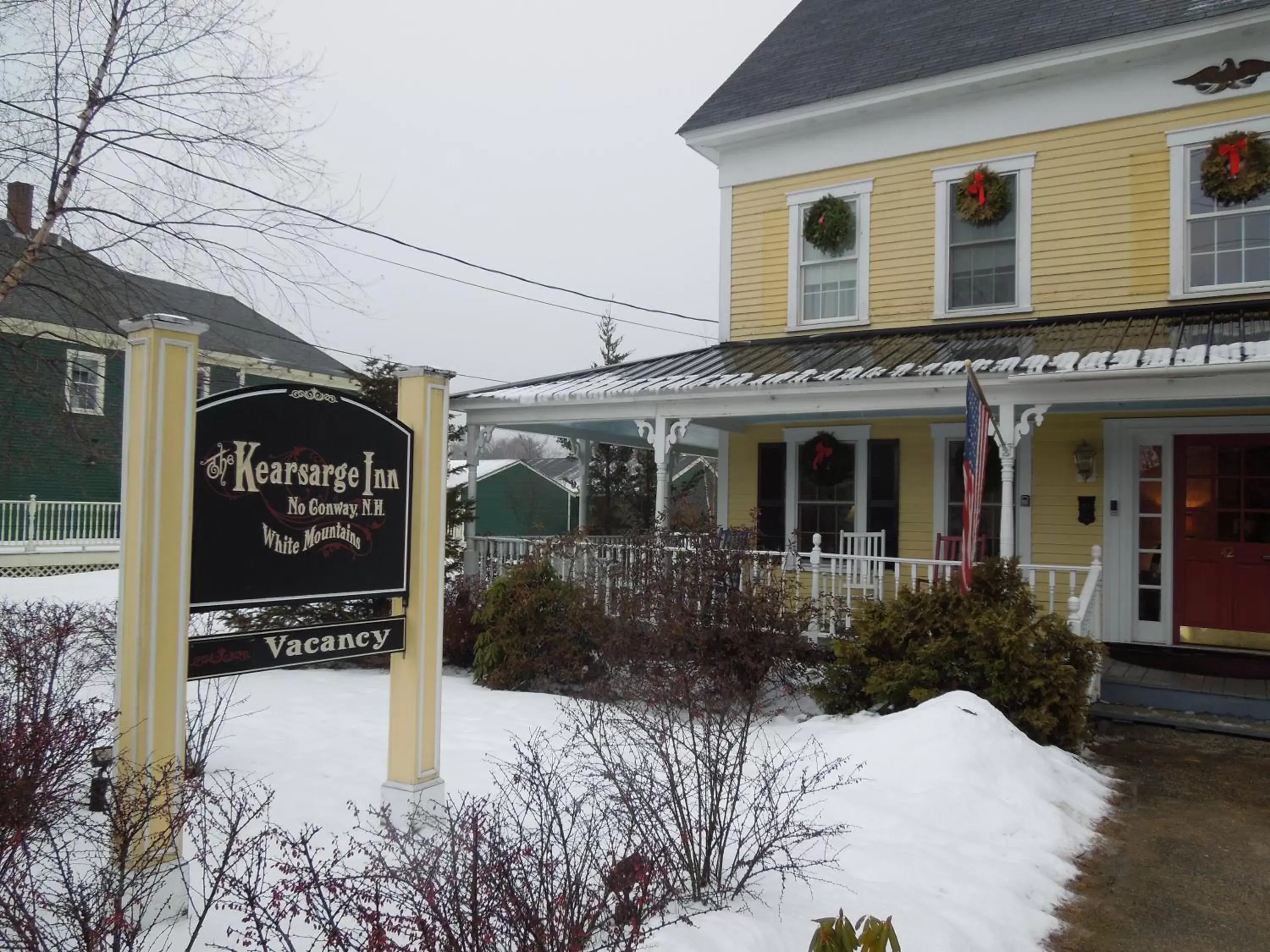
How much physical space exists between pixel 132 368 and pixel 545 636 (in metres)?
5.40

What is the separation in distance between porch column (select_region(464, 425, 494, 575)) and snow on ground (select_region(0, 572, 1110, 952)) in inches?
123

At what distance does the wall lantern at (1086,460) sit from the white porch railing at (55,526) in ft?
51.6

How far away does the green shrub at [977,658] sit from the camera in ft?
21.3

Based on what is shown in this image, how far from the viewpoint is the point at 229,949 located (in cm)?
244

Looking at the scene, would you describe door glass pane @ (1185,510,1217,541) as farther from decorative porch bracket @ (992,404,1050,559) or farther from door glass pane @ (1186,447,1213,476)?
decorative porch bracket @ (992,404,1050,559)

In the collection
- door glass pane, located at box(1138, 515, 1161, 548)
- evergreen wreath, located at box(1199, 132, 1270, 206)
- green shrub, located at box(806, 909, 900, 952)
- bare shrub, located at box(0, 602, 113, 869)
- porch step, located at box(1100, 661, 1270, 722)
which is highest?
evergreen wreath, located at box(1199, 132, 1270, 206)

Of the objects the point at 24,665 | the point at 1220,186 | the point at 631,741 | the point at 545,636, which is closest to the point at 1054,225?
the point at 1220,186

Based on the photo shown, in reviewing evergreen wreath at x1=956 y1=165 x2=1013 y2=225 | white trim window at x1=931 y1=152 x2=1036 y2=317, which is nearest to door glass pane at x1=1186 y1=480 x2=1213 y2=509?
white trim window at x1=931 y1=152 x2=1036 y2=317

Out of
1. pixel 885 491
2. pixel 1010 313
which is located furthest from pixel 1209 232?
pixel 885 491

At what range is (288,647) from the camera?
3.86 m

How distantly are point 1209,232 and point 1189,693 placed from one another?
477 centimetres

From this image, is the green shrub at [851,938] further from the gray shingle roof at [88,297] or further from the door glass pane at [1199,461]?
the door glass pane at [1199,461]

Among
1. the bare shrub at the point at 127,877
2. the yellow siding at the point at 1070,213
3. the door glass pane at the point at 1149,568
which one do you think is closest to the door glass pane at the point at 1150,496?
the door glass pane at the point at 1149,568

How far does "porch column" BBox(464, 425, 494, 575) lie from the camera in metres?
10.8
